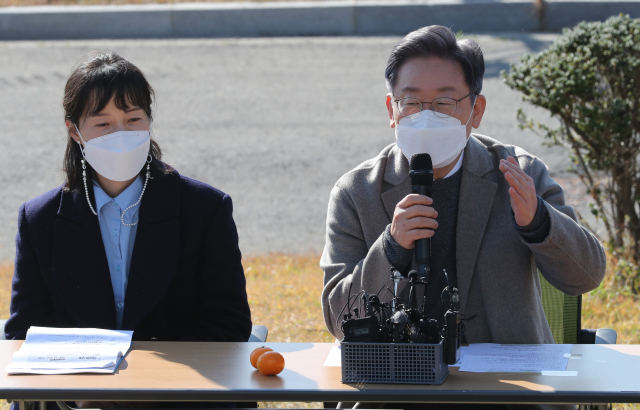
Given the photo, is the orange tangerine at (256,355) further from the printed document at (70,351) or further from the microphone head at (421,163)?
the microphone head at (421,163)

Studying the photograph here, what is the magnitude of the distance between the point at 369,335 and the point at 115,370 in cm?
80

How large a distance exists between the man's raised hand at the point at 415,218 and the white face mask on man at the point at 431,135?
15.6 inches

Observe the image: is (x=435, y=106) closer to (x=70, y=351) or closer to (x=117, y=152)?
(x=117, y=152)

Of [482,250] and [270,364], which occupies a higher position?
[482,250]

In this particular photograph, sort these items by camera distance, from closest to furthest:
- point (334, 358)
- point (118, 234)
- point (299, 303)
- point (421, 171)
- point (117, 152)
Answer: point (421, 171) → point (334, 358) → point (117, 152) → point (118, 234) → point (299, 303)

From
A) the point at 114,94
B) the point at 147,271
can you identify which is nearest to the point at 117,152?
the point at 114,94

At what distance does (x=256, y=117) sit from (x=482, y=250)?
26.6 ft

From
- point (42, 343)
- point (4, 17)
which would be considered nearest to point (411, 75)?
point (42, 343)

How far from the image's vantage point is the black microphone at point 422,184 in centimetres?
232

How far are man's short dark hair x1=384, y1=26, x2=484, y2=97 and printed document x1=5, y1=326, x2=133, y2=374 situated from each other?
1.33 meters

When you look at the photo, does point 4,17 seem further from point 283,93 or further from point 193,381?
point 193,381

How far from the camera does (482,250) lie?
2863mm

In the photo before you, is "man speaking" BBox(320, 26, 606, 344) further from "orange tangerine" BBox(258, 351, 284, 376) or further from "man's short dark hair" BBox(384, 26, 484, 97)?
"orange tangerine" BBox(258, 351, 284, 376)

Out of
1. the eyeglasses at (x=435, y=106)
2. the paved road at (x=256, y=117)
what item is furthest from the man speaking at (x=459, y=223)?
the paved road at (x=256, y=117)
